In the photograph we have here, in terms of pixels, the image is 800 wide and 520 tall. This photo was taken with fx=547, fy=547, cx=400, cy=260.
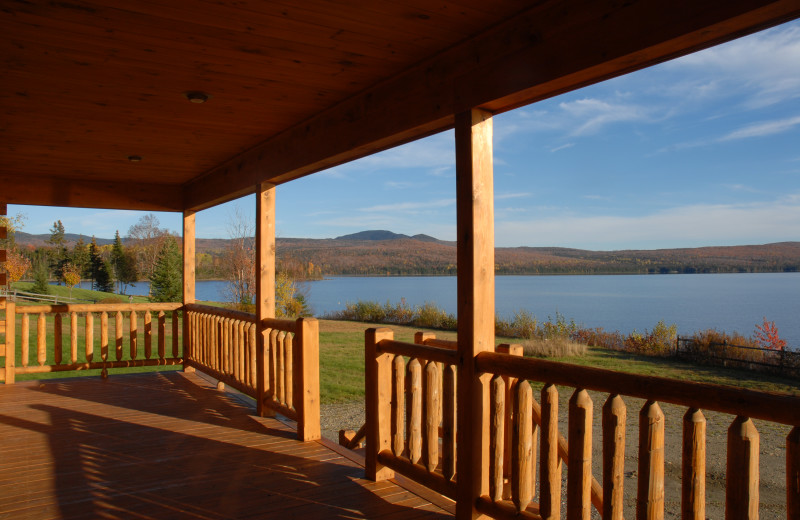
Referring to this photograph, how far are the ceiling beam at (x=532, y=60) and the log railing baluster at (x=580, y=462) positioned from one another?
4.32 feet

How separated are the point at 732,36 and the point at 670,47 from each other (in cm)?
18

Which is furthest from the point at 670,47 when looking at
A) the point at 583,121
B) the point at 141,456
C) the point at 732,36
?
the point at 583,121

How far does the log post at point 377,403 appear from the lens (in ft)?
11.2

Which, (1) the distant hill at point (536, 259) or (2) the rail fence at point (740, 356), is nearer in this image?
(2) the rail fence at point (740, 356)

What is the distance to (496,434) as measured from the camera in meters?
2.63

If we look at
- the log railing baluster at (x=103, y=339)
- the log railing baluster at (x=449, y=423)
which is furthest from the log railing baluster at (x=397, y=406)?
the log railing baluster at (x=103, y=339)

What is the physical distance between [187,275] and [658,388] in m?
6.51

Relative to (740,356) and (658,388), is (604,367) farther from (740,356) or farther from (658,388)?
(658,388)

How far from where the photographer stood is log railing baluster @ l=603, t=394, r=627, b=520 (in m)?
2.08

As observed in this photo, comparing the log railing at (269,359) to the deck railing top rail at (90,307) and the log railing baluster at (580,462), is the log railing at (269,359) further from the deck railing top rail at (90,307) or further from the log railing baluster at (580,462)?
the log railing baluster at (580,462)

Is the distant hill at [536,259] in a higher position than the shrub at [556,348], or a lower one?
higher

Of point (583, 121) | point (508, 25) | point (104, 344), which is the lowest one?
point (104, 344)

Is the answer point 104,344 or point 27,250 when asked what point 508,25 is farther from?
point 27,250

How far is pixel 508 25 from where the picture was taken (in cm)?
243
